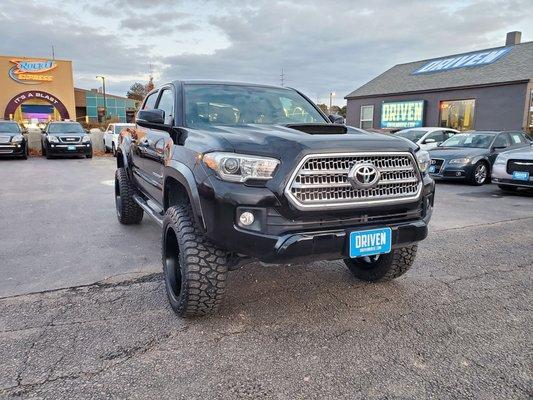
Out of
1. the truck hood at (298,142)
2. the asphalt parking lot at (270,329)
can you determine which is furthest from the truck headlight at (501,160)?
the truck hood at (298,142)

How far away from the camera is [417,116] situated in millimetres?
23188

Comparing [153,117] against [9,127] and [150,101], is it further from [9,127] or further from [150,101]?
[9,127]

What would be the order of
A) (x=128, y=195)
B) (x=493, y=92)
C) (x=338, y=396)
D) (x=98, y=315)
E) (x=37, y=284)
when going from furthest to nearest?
(x=493, y=92), (x=128, y=195), (x=37, y=284), (x=98, y=315), (x=338, y=396)

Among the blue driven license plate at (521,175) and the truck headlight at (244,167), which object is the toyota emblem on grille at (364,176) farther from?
the blue driven license plate at (521,175)

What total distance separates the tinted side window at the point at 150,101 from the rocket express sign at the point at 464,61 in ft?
69.0

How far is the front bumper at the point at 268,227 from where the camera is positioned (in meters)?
2.80

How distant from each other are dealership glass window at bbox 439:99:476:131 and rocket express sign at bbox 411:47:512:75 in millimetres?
2456

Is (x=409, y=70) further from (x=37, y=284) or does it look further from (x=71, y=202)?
(x=37, y=284)

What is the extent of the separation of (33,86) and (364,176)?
34249 millimetres

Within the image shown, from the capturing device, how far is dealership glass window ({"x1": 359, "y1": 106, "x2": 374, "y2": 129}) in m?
26.3

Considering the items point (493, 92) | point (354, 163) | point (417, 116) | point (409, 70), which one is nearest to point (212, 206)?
point (354, 163)

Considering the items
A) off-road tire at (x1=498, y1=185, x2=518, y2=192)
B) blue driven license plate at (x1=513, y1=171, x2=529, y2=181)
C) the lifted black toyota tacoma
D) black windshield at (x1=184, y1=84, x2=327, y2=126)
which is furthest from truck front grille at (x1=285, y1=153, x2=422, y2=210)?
off-road tire at (x1=498, y1=185, x2=518, y2=192)

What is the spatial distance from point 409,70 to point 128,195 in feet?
79.3

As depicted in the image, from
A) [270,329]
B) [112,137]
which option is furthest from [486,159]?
[112,137]
